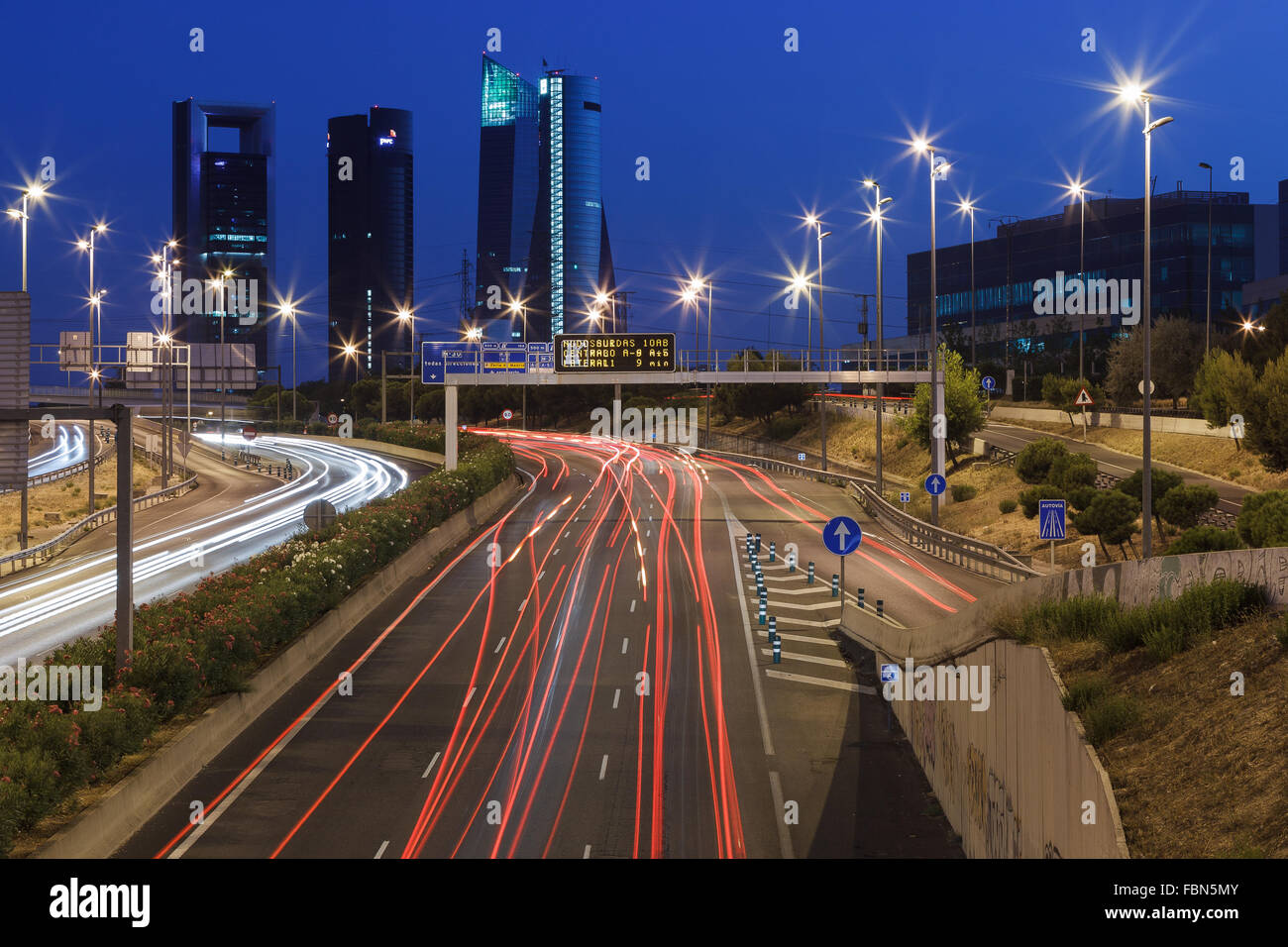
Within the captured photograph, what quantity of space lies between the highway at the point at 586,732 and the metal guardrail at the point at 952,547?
856 mm

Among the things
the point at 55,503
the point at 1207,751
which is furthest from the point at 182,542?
the point at 1207,751

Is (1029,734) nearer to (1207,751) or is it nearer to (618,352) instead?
(1207,751)

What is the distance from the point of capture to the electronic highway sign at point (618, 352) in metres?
53.3

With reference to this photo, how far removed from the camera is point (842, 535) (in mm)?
25875

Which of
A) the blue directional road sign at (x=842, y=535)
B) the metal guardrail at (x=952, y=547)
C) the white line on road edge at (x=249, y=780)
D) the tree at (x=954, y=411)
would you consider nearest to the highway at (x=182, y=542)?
the white line on road edge at (x=249, y=780)

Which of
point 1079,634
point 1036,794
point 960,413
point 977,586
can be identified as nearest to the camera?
point 1036,794

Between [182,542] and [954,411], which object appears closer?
[182,542]

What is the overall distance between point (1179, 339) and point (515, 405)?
7868 centimetres

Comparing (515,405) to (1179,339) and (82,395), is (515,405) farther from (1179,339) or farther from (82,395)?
(1179,339)

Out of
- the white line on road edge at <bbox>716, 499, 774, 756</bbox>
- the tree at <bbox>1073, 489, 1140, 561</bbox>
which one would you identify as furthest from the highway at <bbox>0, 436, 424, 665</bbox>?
the tree at <bbox>1073, 489, 1140, 561</bbox>

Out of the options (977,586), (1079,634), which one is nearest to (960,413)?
(977,586)

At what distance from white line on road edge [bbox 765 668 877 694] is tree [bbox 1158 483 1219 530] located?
17385mm

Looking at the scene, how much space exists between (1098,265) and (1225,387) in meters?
96.6
